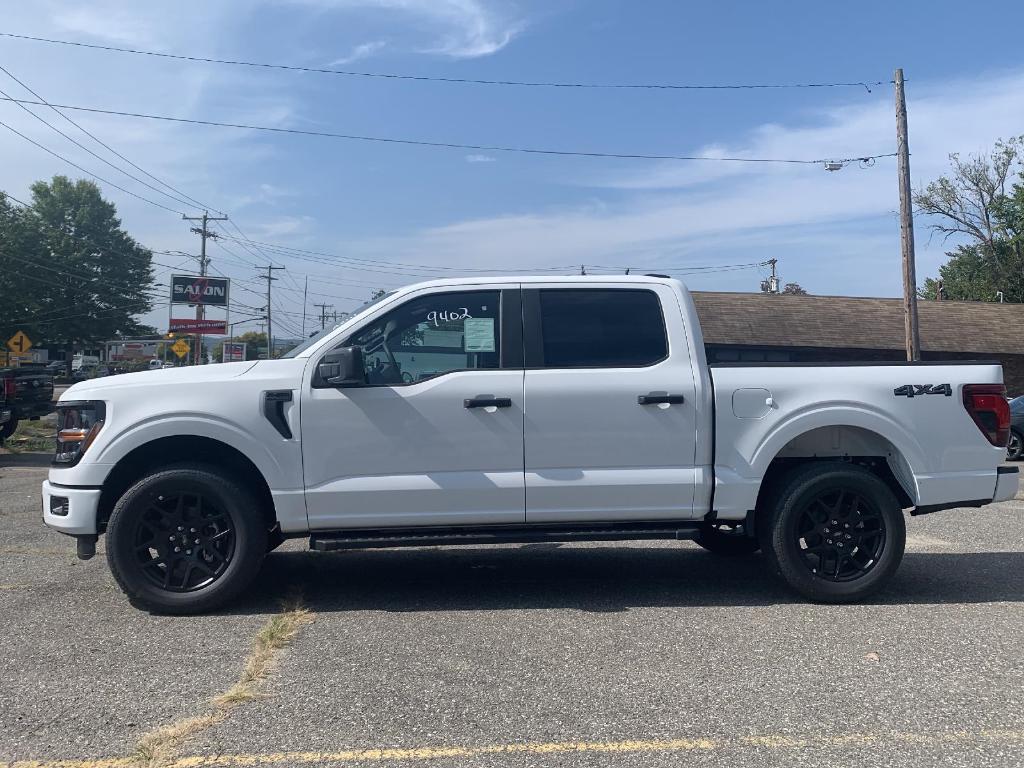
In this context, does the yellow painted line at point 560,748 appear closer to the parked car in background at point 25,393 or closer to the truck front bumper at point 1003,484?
the truck front bumper at point 1003,484

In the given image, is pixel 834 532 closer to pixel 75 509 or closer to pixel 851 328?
pixel 75 509

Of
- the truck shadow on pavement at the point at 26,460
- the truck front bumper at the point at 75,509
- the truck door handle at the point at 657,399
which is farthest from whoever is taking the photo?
the truck shadow on pavement at the point at 26,460

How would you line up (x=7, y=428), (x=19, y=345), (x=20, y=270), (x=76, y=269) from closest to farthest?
(x=7, y=428), (x=19, y=345), (x=20, y=270), (x=76, y=269)

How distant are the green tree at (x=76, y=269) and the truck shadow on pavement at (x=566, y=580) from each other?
64649 millimetres

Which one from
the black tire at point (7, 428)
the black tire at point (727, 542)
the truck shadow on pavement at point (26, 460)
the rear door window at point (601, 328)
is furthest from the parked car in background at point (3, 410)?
the rear door window at point (601, 328)

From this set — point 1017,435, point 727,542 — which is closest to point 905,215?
point 1017,435

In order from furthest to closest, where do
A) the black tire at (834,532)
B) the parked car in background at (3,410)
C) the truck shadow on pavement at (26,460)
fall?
the parked car in background at (3,410) → the truck shadow on pavement at (26,460) → the black tire at (834,532)

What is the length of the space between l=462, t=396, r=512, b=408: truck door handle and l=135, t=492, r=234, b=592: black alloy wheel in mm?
1593

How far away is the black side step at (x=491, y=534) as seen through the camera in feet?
18.3

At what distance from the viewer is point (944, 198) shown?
51.1 meters

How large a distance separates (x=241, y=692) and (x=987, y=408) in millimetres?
4751

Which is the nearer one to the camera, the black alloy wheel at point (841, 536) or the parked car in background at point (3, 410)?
the black alloy wheel at point (841, 536)

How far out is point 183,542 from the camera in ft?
18.2

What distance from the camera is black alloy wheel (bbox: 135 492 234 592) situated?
5520mm
